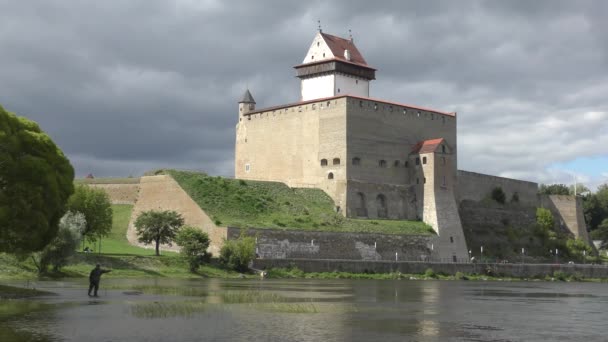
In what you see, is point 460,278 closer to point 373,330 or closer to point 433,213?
point 433,213

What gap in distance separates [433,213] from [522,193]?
57.1ft

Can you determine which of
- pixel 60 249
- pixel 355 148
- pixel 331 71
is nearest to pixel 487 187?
pixel 355 148

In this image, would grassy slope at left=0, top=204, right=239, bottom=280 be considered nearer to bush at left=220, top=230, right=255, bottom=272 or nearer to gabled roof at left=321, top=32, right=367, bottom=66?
bush at left=220, top=230, right=255, bottom=272

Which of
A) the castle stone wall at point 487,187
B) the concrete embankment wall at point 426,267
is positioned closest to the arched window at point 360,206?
the concrete embankment wall at point 426,267

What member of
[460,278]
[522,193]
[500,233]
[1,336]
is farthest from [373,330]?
[522,193]

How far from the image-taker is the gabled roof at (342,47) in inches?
2512

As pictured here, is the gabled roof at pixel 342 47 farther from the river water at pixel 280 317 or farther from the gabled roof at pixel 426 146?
the river water at pixel 280 317

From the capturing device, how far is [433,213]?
58469mm

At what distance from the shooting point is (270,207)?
52156 mm

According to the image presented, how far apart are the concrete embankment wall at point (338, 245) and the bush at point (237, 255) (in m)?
2.32

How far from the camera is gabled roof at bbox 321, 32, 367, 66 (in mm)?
63812

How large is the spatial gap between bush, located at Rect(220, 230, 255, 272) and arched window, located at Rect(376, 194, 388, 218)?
17.1 metres

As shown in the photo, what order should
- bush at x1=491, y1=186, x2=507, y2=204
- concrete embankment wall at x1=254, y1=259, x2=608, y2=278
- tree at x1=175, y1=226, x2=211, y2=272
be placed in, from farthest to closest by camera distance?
bush at x1=491, y1=186, x2=507, y2=204 → concrete embankment wall at x1=254, y1=259, x2=608, y2=278 → tree at x1=175, y1=226, x2=211, y2=272

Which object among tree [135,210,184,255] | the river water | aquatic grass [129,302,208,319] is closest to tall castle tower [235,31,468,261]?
tree [135,210,184,255]
